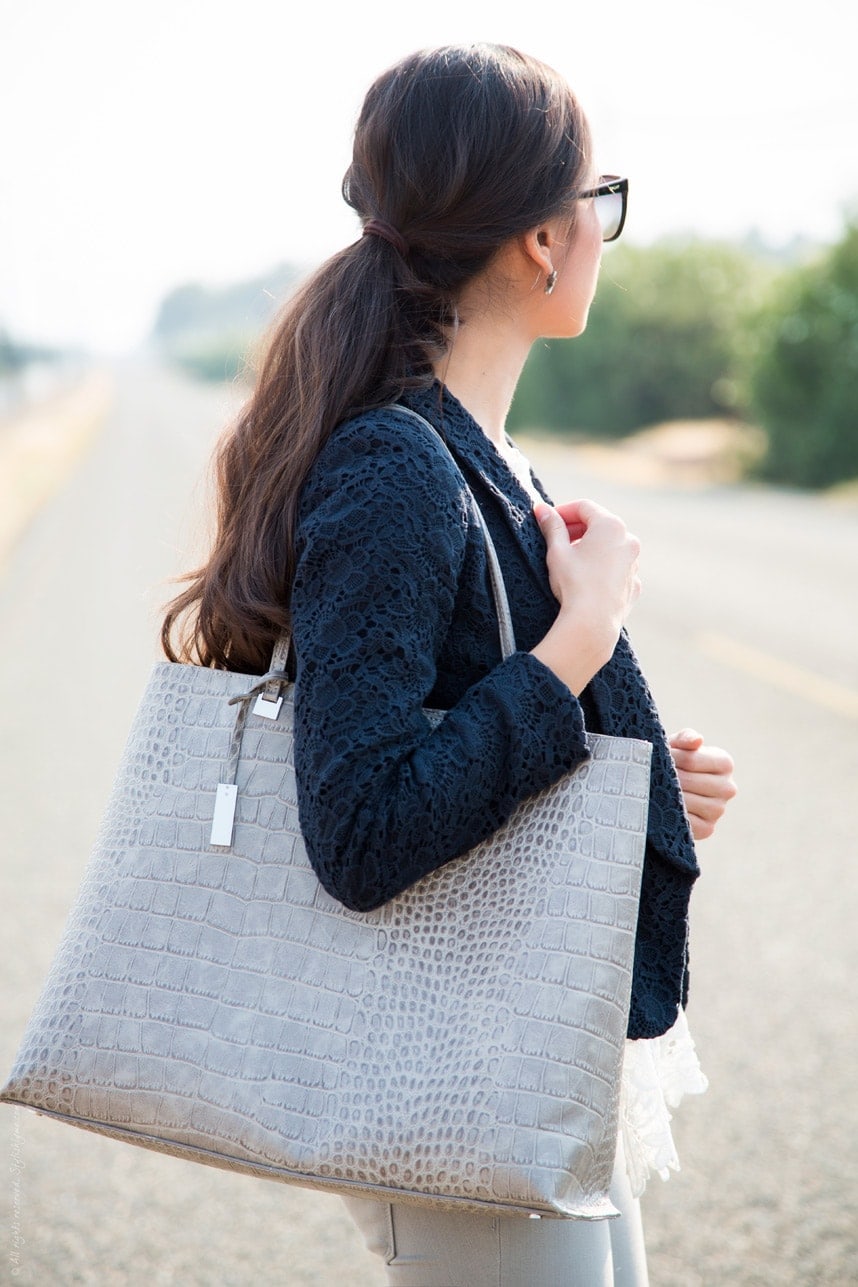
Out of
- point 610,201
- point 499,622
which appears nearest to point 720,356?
point 610,201

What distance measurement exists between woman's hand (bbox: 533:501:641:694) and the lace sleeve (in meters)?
0.05

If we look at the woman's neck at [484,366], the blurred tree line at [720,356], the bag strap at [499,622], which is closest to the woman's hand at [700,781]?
the bag strap at [499,622]

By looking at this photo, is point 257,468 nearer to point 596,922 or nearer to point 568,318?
Result: point 568,318

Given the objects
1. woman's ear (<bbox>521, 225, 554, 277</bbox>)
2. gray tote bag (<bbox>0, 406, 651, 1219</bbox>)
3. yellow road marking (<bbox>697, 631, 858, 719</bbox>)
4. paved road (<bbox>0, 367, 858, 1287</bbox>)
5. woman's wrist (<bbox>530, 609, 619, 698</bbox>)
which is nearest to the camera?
gray tote bag (<bbox>0, 406, 651, 1219</bbox>)

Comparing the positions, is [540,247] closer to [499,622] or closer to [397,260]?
[397,260]

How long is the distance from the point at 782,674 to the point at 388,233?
20.3 feet

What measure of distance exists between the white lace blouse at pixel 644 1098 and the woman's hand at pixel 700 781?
26 cm

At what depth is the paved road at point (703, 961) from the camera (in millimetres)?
2404

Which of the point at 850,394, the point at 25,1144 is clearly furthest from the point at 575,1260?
the point at 850,394

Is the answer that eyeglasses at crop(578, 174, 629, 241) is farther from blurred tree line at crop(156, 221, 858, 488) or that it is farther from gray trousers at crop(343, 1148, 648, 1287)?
blurred tree line at crop(156, 221, 858, 488)

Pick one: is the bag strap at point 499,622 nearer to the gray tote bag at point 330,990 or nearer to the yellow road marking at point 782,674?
the gray tote bag at point 330,990

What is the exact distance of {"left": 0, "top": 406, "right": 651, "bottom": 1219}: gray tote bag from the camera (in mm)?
1166

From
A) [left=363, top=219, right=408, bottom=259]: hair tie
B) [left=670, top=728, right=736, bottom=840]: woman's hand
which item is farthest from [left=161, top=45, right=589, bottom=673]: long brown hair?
[left=670, top=728, right=736, bottom=840]: woman's hand

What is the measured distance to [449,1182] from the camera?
116 cm
